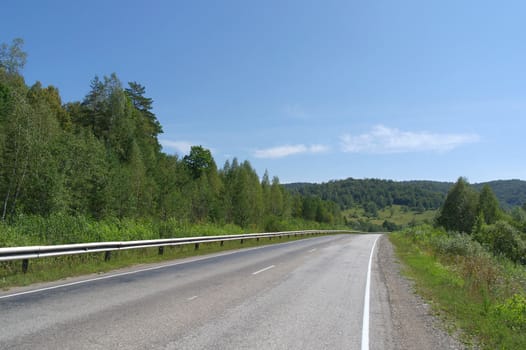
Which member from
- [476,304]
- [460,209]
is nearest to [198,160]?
[460,209]

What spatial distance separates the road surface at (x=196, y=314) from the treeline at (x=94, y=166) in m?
8.96

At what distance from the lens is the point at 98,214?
136ft

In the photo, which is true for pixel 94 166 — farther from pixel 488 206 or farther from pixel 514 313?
pixel 488 206

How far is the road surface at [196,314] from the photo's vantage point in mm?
5562

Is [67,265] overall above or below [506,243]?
above

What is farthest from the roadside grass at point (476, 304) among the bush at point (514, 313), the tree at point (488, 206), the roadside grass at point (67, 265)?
the tree at point (488, 206)

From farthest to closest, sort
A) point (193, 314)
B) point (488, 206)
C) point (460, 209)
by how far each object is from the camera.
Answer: point (488, 206), point (460, 209), point (193, 314)

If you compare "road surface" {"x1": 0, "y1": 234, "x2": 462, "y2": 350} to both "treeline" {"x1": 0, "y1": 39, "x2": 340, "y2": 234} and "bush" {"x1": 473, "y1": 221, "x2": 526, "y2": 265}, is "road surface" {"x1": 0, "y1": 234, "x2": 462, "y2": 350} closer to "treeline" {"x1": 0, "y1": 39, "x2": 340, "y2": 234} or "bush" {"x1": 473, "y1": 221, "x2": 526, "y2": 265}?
"treeline" {"x1": 0, "y1": 39, "x2": 340, "y2": 234}

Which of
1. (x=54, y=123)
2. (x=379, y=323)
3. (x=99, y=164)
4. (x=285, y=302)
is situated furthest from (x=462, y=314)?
(x=99, y=164)

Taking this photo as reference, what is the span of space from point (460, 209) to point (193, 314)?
94.5m

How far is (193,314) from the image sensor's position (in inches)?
280

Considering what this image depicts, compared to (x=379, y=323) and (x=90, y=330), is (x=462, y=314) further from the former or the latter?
(x=90, y=330)

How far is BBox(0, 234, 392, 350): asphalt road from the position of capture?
5.55m

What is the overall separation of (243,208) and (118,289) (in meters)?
53.1
